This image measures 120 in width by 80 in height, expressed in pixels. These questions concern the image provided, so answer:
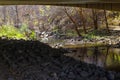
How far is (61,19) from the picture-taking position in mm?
43500

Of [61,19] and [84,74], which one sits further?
[61,19]

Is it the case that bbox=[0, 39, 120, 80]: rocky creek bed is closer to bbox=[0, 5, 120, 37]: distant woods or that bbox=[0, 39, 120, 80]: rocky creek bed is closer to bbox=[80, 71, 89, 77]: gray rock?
bbox=[80, 71, 89, 77]: gray rock

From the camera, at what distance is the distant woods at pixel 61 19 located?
1578 inches

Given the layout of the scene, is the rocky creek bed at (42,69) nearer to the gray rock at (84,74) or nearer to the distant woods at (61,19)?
the gray rock at (84,74)

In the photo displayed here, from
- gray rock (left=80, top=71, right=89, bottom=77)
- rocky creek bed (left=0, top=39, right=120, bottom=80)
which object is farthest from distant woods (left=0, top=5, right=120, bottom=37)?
gray rock (left=80, top=71, right=89, bottom=77)

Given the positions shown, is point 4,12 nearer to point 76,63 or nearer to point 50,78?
point 76,63

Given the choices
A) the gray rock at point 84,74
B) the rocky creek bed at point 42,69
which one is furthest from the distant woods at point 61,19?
the gray rock at point 84,74

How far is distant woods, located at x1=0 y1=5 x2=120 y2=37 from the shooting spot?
4009 centimetres

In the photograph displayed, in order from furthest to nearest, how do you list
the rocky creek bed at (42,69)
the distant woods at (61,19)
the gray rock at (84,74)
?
1. the distant woods at (61,19)
2. the gray rock at (84,74)
3. the rocky creek bed at (42,69)

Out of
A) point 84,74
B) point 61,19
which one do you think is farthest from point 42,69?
point 61,19

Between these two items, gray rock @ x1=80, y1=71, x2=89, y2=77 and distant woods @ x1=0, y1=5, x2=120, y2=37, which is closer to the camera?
gray rock @ x1=80, y1=71, x2=89, y2=77

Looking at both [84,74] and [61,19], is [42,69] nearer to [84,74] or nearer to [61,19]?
[84,74]

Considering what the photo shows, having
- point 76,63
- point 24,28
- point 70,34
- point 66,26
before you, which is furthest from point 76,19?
point 76,63

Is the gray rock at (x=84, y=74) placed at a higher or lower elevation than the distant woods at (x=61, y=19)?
higher
